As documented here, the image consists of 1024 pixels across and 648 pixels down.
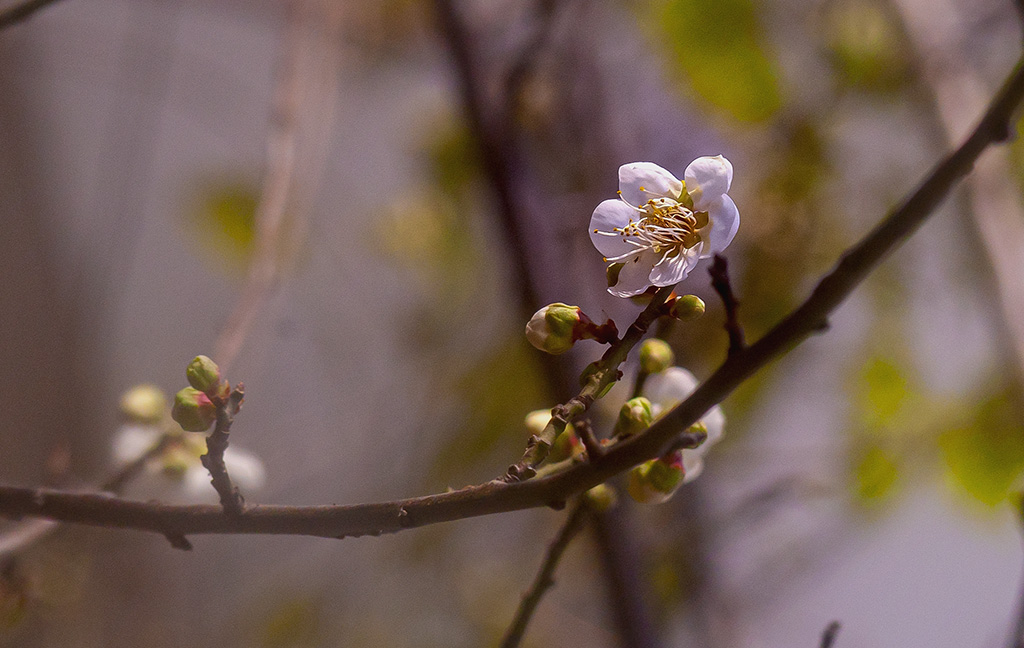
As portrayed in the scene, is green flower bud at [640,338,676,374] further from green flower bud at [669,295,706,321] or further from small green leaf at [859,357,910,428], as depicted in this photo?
small green leaf at [859,357,910,428]

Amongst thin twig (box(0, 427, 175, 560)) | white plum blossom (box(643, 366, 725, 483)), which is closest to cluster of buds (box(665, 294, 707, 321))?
white plum blossom (box(643, 366, 725, 483))

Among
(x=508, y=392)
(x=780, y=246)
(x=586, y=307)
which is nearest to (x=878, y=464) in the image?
(x=780, y=246)

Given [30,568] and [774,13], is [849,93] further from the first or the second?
[30,568]

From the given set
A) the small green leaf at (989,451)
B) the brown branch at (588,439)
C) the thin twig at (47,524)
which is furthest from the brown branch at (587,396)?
the small green leaf at (989,451)

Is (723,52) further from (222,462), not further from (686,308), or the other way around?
(222,462)

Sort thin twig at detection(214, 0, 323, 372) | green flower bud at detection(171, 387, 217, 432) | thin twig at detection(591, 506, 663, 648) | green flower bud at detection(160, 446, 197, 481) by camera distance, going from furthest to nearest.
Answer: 1. thin twig at detection(591, 506, 663, 648)
2. thin twig at detection(214, 0, 323, 372)
3. green flower bud at detection(160, 446, 197, 481)
4. green flower bud at detection(171, 387, 217, 432)

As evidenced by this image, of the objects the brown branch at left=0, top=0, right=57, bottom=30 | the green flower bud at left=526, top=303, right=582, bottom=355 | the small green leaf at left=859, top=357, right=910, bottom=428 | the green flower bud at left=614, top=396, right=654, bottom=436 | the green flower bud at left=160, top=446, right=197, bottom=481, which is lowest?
the green flower bud at left=160, top=446, right=197, bottom=481

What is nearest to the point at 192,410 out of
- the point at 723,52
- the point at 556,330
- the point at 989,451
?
the point at 556,330
